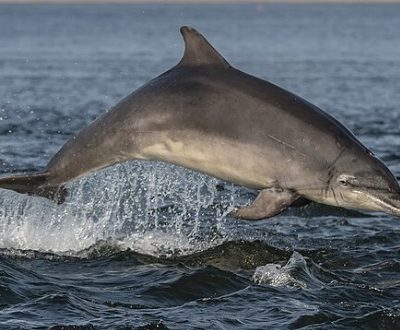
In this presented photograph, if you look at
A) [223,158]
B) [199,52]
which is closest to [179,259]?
[223,158]

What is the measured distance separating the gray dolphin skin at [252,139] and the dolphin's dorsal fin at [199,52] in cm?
1

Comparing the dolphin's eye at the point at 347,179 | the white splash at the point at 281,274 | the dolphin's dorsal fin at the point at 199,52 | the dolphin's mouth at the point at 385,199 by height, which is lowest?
the white splash at the point at 281,274

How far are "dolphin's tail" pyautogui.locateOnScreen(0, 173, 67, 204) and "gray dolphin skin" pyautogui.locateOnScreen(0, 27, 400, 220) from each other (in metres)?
1.00

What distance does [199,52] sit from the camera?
36.7 feet

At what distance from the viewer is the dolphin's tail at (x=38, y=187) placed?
11633 millimetres

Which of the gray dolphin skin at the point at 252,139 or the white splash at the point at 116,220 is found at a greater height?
the gray dolphin skin at the point at 252,139

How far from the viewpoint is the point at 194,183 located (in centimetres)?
1670

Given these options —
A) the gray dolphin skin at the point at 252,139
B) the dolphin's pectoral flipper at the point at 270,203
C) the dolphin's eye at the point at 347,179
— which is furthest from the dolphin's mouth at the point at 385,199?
the dolphin's pectoral flipper at the point at 270,203

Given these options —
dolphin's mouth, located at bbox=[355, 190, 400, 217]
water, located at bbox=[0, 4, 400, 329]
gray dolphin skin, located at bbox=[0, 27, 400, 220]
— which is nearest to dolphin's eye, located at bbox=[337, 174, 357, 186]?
gray dolphin skin, located at bbox=[0, 27, 400, 220]

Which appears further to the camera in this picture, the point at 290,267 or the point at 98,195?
the point at 98,195

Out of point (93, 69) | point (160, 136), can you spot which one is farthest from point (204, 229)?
point (93, 69)

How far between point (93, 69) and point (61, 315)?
35.1m

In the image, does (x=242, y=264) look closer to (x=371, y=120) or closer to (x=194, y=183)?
(x=194, y=183)

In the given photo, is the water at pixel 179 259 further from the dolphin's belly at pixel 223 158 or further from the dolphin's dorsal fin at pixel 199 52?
the dolphin's dorsal fin at pixel 199 52
